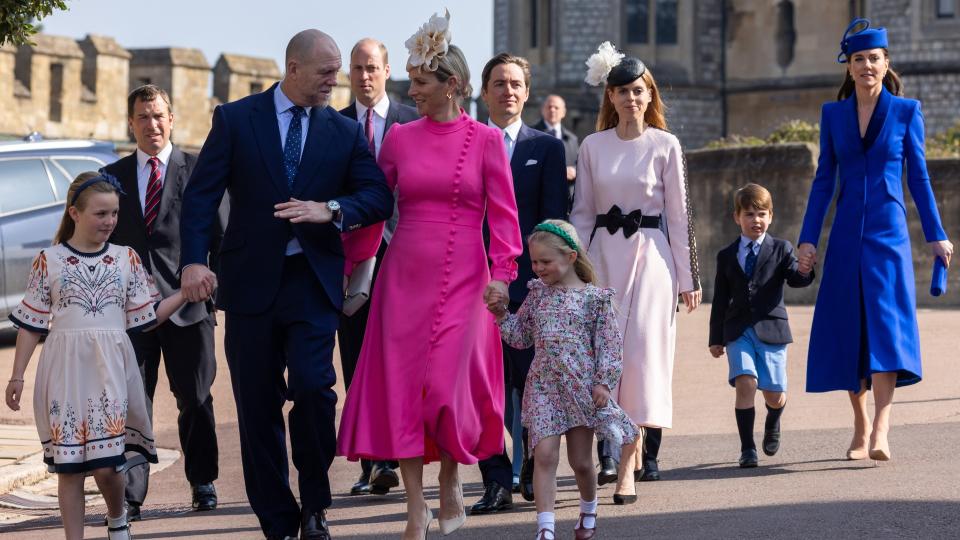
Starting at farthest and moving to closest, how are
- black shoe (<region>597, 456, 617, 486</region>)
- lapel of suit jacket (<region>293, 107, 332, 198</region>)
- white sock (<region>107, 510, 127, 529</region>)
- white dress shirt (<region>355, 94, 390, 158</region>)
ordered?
white dress shirt (<region>355, 94, 390, 158</region>) < black shoe (<region>597, 456, 617, 486</region>) < lapel of suit jacket (<region>293, 107, 332, 198</region>) < white sock (<region>107, 510, 127, 529</region>)

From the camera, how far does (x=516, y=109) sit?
8.62 m

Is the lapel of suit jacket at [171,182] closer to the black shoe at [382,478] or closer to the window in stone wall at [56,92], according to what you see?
the black shoe at [382,478]

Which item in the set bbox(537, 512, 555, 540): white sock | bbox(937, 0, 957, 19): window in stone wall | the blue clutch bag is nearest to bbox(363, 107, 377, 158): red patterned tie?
bbox(537, 512, 555, 540): white sock

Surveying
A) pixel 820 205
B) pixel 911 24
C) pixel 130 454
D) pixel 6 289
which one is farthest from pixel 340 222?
pixel 911 24

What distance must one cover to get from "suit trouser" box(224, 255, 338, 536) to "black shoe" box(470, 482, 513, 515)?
41.2 inches

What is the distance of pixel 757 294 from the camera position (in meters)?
9.60

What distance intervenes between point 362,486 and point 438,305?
2.02 metres

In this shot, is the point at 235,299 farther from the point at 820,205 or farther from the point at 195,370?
the point at 820,205

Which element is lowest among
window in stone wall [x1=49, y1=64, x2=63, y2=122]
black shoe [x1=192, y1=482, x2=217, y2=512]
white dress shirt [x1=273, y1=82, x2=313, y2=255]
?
black shoe [x1=192, y1=482, x2=217, y2=512]

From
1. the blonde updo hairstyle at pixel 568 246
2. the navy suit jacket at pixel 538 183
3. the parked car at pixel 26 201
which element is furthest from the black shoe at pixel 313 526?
the parked car at pixel 26 201

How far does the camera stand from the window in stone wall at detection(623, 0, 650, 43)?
47.5 meters

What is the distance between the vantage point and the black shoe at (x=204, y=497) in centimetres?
855

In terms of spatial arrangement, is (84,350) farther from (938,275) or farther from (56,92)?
(56,92)

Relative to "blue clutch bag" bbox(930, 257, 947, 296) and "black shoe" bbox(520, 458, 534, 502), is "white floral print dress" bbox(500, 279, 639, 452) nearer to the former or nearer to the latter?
"black shoe" bbox(520, 458, 534, 502)
